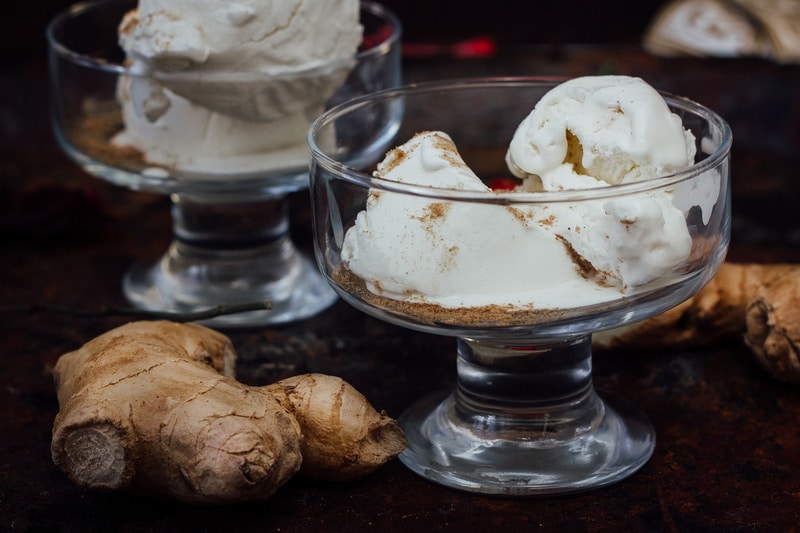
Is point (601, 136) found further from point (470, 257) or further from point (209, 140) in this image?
point (209, 140)

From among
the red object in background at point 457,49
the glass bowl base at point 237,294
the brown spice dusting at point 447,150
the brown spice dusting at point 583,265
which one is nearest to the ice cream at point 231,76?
the glass bowl base at point 237,294

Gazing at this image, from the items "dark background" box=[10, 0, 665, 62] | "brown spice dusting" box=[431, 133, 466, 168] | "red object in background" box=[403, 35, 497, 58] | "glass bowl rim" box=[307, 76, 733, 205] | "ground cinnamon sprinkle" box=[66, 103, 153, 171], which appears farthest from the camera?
"dark background" box=[10, 0, 665, 62]

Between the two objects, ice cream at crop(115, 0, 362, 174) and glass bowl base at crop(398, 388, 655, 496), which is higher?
ice cream at crop(115, 0, 362, 174)

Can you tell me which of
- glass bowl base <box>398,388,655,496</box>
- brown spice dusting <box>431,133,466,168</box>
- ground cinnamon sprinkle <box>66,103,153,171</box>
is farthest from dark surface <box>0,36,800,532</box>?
brown spice dusting <box>431,133,466,168</box>

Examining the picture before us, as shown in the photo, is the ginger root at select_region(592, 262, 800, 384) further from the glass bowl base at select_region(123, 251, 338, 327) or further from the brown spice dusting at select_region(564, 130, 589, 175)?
the glass bowl base at select_region(123, 251, 338, 327)

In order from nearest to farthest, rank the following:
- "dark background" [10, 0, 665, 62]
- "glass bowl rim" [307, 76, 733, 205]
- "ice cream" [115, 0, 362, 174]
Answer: "glass bowl rim" [307, 76, 733, 205] < "ice cream" [115, 0, 362, 174] < "dark background" [10, 0, 665, 62]

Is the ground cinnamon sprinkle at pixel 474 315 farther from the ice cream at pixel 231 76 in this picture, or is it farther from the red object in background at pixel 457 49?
the red object in background at pixel 457 49
